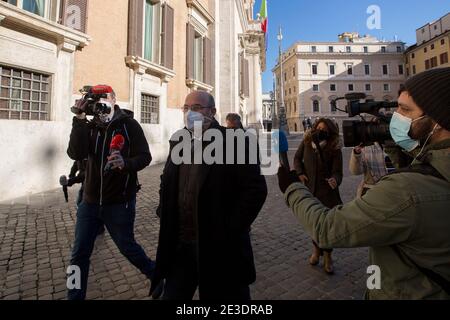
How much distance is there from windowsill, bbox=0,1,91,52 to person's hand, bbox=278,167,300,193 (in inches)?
303

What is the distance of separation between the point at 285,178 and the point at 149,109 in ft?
38.4

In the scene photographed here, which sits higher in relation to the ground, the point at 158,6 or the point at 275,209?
the point at 158,6

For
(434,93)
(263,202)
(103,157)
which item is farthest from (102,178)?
(434,93)

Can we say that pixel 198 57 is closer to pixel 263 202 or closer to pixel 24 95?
pixel 24 95

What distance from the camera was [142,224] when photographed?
16.3 ft

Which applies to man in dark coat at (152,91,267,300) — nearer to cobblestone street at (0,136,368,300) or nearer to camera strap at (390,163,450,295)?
camera strap at (390,163,450,295)

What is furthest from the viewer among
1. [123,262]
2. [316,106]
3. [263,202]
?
[316,106]

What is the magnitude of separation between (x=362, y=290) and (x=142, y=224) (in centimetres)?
363

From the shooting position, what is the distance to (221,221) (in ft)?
5.79

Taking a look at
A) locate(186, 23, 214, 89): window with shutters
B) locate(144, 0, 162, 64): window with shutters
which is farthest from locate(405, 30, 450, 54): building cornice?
locate(144, 0, 162, 64): window with shutters

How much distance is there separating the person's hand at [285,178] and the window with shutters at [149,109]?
11.0m

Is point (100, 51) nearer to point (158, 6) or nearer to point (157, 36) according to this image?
point (157, 36)

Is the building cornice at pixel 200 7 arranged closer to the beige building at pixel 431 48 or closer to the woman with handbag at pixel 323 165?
the woman with handbag at pixel 323 165
